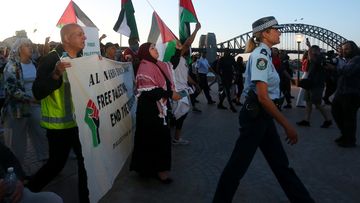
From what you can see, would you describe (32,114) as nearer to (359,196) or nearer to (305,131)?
(359,196)

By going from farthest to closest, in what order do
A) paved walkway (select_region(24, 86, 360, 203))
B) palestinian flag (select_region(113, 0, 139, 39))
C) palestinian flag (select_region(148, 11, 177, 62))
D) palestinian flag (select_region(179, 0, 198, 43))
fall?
palestinian flag (select_region(179, 0, 198, 43)), palestinian flag (select_region(113, 0, 139, 39)), palestinian flag (select_region(148, 11, 177, 62)), paved walkway (select_region(24, 86, 360, 203))

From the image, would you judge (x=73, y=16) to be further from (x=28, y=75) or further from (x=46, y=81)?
(x=46, y=81)

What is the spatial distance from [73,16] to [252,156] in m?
3.50

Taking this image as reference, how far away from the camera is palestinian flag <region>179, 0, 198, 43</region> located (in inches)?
275

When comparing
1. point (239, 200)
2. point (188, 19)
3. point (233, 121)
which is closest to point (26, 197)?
point (239, 200)

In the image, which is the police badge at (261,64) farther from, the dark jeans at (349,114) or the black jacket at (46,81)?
the dark jeans at (349,114)

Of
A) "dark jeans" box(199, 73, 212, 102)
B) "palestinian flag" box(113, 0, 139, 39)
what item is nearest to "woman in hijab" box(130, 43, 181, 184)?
"palestinian flag" box(113, 0, 139, 39)

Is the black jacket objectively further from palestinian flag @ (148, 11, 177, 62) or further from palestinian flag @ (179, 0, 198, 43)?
palestinian flag @ (179, 0, 198, 43)

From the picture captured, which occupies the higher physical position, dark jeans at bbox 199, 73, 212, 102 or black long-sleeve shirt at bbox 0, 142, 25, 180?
black long-sleeve shirt at bbox 0, 142, 25, 180

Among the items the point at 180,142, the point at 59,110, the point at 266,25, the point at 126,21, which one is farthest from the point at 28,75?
the point at 266,25

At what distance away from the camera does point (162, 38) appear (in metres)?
6.48

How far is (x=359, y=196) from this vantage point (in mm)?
4434

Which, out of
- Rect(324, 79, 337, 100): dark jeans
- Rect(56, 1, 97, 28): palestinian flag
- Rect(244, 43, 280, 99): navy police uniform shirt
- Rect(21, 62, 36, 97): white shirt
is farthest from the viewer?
Rect(324, 79, 337, 100): dark jeans

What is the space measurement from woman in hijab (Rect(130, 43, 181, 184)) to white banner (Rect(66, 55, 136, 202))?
24 centimetres
